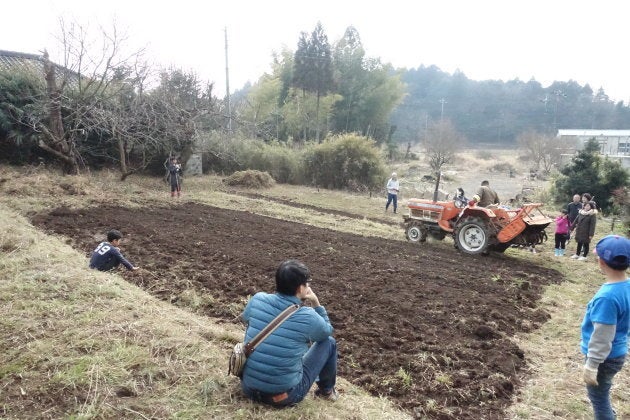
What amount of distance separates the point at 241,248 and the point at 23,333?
4547mm

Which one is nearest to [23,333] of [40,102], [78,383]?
[78,383]

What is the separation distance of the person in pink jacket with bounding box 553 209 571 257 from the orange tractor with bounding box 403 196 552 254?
0.62m

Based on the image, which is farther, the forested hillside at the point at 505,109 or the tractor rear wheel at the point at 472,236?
the forested hillside at the point at 505,109

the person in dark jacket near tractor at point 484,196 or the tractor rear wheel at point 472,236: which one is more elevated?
the person in dark jacket near tractor at point 484,196

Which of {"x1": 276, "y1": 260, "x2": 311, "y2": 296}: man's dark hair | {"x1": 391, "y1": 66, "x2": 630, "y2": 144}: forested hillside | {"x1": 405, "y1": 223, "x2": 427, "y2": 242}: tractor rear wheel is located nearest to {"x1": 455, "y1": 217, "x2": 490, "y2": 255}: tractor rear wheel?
{"x1": 405, "y1": 223, "x2": 427, "y2": 242}: tractor rear wheel

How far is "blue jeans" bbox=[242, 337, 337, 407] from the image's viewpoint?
8.78 feet

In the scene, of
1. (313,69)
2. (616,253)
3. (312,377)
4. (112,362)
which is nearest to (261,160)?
(313,69)

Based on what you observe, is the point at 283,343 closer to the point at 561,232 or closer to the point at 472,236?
the point at 472,236

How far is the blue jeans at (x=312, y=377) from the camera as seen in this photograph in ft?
8.78

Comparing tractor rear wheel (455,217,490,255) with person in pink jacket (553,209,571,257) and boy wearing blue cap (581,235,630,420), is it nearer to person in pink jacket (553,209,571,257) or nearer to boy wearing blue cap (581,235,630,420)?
person in pink jacket (553,209,571,257)

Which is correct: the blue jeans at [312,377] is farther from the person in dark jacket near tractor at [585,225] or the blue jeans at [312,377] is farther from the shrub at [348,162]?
the shrub at [348,162]

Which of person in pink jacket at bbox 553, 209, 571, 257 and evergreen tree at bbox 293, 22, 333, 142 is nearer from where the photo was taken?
person in pink jacket at bbox 553, 209, 571, 257

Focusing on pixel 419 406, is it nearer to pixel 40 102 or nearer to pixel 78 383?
pixel 78 383

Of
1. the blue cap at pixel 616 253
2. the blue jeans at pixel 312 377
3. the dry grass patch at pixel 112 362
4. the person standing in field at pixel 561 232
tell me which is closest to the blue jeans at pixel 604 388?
the blue cap at pixel 616 253
